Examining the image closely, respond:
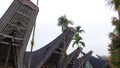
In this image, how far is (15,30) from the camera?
1055 inches

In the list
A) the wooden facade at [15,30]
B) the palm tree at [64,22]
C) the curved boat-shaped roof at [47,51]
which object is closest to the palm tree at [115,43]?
the wooden facade at [15,30]

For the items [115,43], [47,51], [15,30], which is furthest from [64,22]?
[115,43]

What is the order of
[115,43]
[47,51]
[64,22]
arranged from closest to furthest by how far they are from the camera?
[115,43], [47,51], [64,22]

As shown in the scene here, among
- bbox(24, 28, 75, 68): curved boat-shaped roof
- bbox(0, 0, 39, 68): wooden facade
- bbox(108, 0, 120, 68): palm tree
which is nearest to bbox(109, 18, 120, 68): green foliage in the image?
bbox(108, 0, 120, 68): palm tree

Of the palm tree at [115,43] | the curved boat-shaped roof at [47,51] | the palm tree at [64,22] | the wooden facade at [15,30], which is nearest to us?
the palm tree at [115,43]

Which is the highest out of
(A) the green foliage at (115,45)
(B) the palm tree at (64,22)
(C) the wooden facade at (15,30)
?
(B) the palm tree at (64,22)

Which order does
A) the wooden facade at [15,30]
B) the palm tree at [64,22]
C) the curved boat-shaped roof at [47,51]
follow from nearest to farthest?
the wooden facade at [15,30] < the curved boat-shaped roof at [47,51] < the palm tree at [64,22]

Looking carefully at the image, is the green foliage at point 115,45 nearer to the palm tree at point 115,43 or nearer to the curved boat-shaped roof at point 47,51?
the palm tree at point 115,43

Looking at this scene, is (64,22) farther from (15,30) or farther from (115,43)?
(115,43)

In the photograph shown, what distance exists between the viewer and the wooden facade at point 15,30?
81.0 ft

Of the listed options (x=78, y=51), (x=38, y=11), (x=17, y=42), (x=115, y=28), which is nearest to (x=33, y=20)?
(x=38, y=11)

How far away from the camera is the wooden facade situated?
24688 millimetres

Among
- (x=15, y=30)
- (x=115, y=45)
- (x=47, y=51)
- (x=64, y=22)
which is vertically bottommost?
(x=115, y=45)

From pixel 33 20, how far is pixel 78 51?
80.4 feet
